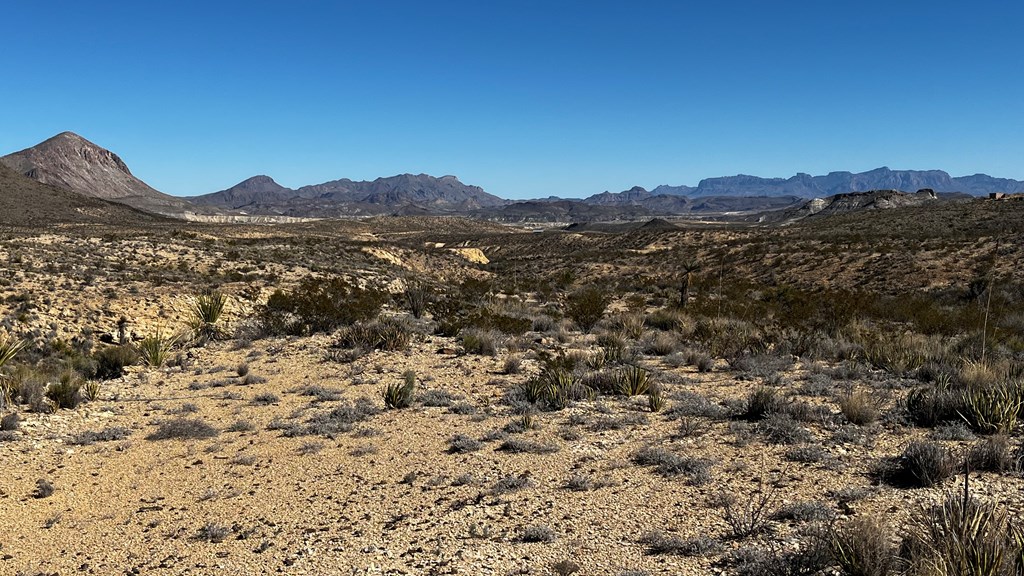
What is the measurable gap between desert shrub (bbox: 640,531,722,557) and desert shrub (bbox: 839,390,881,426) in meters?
4.04

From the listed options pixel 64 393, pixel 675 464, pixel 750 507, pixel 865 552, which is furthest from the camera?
pixel 64 393

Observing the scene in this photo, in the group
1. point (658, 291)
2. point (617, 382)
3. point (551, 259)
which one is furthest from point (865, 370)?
point (551, 259)

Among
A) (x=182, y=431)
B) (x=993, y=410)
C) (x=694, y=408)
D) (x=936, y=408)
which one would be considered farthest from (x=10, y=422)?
(x=993, y=410)

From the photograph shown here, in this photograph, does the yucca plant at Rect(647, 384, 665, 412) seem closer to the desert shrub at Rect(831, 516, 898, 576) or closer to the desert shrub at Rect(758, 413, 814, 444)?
the desert shrub at Rect(758, 413, 814, 444)

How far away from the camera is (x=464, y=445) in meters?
7.48

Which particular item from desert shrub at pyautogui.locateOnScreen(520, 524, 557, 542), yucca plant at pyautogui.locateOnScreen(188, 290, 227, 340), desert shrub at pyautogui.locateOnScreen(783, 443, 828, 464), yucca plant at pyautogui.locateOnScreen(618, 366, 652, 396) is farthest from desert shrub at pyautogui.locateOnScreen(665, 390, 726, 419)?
yucca plant at pyautogui.locateOnScreen(188, 290, 227, 340)

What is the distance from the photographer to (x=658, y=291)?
Answer: 28.7 m

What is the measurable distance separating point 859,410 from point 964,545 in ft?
14.0

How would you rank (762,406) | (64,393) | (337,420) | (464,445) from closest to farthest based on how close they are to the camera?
(464,445)
(762,406)
(337,420)
(64,393)

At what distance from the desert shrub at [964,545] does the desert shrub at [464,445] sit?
4562mm

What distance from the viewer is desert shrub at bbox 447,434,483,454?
7.42m

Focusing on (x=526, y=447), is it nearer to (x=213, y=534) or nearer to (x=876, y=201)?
(x=213, y=534)

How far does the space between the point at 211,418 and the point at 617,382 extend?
6305 mm

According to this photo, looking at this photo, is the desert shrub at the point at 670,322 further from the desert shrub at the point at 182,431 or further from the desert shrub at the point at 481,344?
the desert shrub at the point at 182,431
